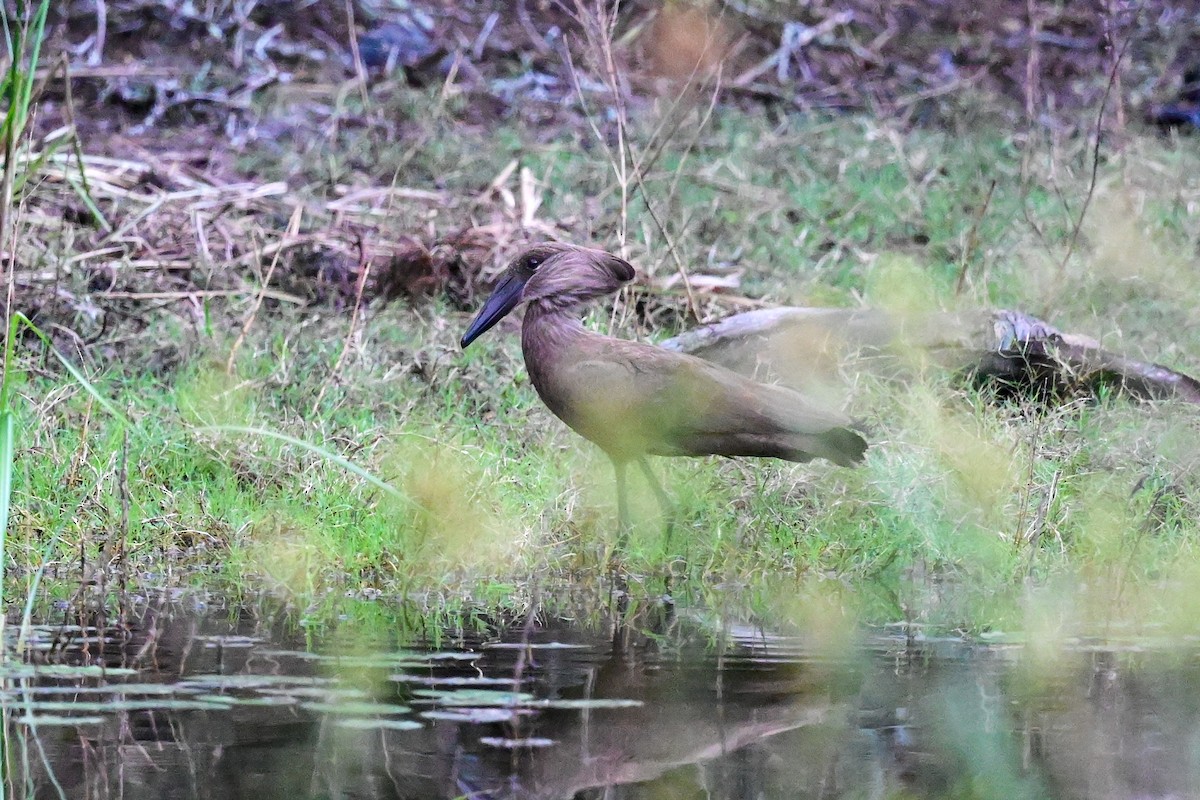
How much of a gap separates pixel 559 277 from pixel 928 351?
194 centimetres

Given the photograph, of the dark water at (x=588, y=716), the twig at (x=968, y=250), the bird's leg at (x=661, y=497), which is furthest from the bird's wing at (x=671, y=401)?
the twig at (x=968, y=250)

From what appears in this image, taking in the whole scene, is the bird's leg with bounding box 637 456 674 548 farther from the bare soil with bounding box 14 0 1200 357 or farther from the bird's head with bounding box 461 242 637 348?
the bare soil with bounding box 14 0 1200 357

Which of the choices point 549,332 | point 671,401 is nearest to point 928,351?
point 671,401

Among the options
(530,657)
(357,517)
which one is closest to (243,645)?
(530,657)

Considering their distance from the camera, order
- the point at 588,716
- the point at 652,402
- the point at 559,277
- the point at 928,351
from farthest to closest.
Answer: the point at 928,351 → the point at 559,277 → the point at 652,402 → the point at 588,716

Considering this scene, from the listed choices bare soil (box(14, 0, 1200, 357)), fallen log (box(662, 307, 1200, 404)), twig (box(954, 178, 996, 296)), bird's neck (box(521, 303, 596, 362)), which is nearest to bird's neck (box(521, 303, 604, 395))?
bird's neck (box(521, 303, 596, 362))

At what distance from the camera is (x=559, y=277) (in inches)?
239

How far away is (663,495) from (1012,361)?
191 centimetres

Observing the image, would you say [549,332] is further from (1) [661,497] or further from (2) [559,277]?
(1) [661,497]

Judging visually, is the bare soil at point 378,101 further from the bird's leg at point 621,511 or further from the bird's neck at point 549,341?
the bird's leg at point 621,511

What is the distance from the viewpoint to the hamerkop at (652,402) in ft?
18.9

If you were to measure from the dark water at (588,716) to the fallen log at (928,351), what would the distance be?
2552mm

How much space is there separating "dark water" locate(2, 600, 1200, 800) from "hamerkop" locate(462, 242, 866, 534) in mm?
1025

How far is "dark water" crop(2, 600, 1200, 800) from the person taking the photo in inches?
136
